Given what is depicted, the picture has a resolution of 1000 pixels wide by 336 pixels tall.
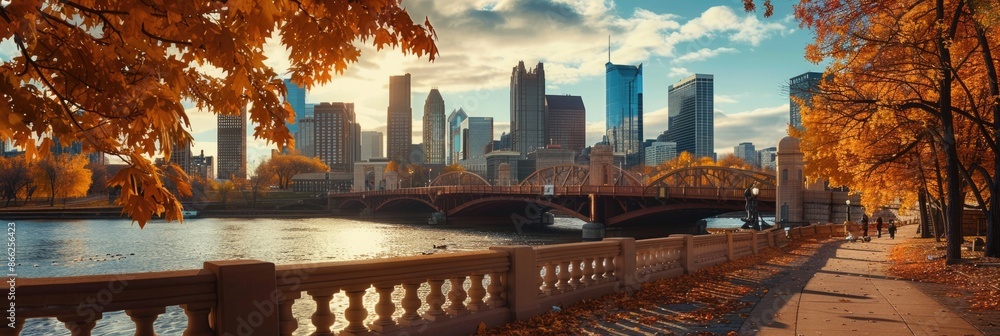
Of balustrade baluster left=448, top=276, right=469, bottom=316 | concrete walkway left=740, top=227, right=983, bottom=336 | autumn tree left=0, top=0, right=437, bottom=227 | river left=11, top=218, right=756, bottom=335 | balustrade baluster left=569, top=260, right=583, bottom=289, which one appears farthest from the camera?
river left=11, top=218, right=756, bottom=335

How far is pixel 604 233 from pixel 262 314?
6901 cm

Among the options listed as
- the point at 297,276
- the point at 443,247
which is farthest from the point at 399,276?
the point at 443,247

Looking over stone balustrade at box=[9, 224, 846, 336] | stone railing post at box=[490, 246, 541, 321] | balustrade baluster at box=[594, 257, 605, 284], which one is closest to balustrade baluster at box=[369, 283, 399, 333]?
stone balustrade at box=[9, 224, 846, 336]

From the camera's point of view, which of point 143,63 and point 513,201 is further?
point 513,201

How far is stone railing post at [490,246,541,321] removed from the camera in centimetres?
999

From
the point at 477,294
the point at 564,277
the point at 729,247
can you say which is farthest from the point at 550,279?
the point at 729,247

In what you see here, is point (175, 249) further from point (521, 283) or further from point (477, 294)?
point (477, 294)

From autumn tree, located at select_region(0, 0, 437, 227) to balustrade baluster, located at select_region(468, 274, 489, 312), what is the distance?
10.7 ft

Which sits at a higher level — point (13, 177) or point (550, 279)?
point (13, 177)

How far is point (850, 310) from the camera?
11.7 meters

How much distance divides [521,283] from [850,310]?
554 centimetres

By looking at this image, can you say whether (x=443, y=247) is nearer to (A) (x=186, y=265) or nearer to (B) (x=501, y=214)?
(A) (x=186, y=265)

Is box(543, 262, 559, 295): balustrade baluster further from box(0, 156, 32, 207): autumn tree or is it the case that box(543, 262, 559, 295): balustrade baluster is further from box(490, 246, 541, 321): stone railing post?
box(0, 156, 32, 207): autumn tree

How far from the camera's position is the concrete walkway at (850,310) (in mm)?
9867
